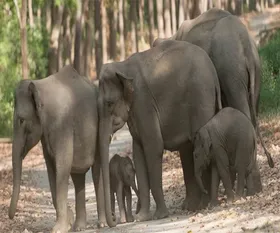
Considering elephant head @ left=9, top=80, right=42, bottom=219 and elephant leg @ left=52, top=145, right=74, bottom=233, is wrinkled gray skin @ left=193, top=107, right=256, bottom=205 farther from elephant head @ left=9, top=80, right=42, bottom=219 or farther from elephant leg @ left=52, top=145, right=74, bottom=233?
elephant head @ left=9, top=80, right=42, bottom=219

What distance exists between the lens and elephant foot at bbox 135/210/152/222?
45.0 feet

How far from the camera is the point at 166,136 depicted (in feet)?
45.9

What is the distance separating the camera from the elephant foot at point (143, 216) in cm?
1371

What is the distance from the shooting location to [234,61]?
14.8 meters

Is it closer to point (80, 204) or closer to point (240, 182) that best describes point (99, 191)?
point (80, 204)

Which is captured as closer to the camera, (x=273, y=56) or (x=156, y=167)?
(x=156, y=167)

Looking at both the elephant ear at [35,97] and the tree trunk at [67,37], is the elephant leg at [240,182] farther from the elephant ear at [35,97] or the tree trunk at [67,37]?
the tree trunk at [67,37]

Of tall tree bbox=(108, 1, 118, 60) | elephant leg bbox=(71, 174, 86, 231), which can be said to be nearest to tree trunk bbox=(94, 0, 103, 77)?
tall tree bbox=(108, 1, 118, 60)

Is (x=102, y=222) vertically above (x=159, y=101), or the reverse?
(x=159, y=101)

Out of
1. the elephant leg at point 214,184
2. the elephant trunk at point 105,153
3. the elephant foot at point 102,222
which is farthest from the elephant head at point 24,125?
the elephant leg at point 214,184

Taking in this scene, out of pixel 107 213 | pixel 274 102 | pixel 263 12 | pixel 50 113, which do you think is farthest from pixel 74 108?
pixel 263 12

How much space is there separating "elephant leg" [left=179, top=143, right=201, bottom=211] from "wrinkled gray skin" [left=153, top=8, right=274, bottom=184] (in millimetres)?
959

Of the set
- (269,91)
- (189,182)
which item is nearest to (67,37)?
(269,91)

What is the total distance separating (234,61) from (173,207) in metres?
2.31
